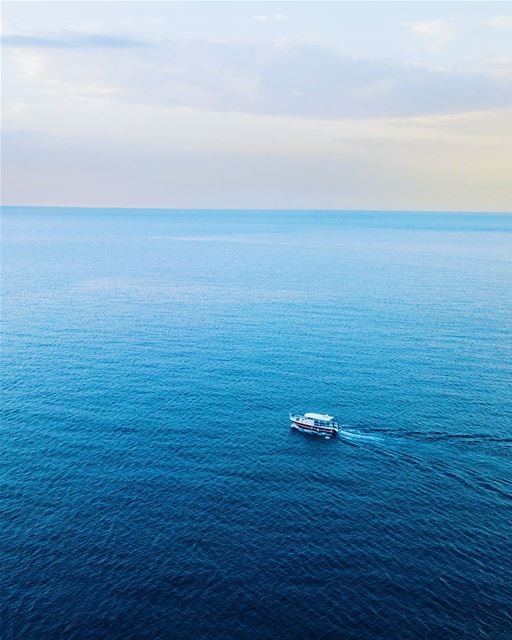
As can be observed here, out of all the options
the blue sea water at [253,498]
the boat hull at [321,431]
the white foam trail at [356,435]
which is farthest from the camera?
the boat hull at [321,431]

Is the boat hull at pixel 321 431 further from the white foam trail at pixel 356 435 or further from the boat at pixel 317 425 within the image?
the white foam trail at pixel 356 435

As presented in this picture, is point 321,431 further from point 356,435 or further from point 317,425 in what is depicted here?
point 356,435

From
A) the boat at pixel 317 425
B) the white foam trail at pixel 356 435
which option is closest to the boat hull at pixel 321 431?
the boat at pixel 317 425

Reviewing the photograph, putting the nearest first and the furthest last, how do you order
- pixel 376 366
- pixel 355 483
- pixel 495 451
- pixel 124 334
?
pixel 355 483 < pixel 495 451 < pixel 376 366 < pixel 124 334

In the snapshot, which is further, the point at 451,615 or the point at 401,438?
the point at 401,438

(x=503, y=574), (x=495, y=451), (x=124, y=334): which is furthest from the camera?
(x=124, y=334)

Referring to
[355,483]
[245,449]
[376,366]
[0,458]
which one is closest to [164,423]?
[245,449]

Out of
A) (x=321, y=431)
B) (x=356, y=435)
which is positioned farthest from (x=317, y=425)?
(x=356, y=435)

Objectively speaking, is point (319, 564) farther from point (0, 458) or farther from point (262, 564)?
point (0, 458)
